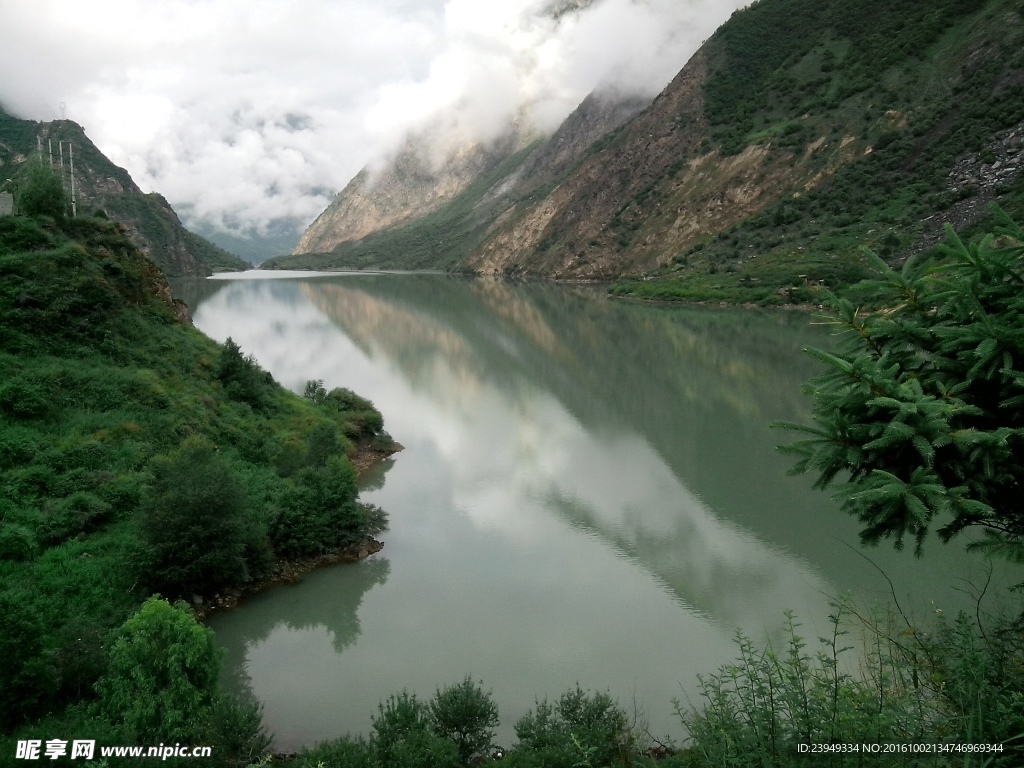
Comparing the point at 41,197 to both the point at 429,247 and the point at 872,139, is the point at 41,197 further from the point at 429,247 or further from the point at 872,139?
the point at 429,247

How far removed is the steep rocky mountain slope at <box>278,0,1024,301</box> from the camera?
6025 centimetres

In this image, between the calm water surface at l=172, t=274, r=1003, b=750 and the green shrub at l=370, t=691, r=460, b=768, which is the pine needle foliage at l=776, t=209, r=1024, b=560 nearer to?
the green shrub at l=370, t=691, r=460, b=768

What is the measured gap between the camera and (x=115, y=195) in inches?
4626

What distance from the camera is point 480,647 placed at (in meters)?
11.3

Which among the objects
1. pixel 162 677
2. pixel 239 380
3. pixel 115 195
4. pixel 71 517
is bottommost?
pixel 162 677

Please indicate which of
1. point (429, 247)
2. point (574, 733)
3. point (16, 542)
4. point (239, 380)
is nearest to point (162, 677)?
point (16, 542)

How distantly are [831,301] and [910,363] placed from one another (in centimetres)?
89

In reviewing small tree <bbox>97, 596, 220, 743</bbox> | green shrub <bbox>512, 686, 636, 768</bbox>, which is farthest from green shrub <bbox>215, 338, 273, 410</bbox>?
green shrub <bbox>512, 686, 636, 768</bbox>

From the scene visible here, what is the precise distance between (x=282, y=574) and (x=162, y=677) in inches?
201

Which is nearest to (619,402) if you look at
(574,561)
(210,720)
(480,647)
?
(574,561)

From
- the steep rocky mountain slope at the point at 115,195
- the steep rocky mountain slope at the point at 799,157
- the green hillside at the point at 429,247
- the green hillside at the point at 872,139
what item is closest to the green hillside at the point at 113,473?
the green hillside at the point at 872,139

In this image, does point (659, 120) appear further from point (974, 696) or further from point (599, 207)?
point (974, 696)

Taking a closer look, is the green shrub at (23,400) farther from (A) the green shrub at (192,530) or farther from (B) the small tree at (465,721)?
(B) the small tree at (465,721)

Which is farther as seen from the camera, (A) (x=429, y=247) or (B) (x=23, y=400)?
(A) (x=429, y=247)
